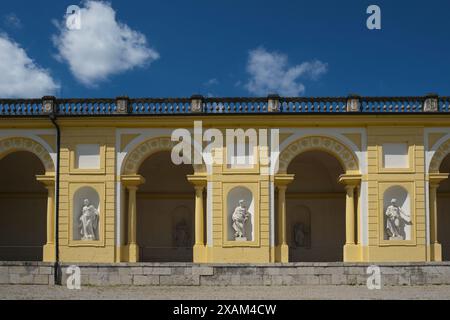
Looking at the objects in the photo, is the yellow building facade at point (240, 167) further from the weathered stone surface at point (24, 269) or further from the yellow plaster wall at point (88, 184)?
the weathered stone surface at point (24, 269)

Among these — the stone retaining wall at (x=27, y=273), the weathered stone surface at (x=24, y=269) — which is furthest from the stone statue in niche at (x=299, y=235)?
the weathered stone surface at (x=24, y=269)

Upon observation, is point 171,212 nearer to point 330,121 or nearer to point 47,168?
point 47,168

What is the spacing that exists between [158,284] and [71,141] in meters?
6.71

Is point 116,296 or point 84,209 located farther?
point 84,209

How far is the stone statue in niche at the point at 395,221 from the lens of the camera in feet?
66.4

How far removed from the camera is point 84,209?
2058cm

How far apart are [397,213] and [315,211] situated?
5563 millimetres

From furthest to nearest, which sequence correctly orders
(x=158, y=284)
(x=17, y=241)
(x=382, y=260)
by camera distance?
(x=17, y=241), (x=382, y=260), (x=158, y=284)

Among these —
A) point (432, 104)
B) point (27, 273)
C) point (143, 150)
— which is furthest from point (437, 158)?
point (27, 273)

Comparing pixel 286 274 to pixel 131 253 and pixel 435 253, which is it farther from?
pixel 435 253

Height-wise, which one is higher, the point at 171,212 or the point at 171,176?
the point at 171,176

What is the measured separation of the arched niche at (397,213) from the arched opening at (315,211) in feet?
15.2

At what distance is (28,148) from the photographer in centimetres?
2116

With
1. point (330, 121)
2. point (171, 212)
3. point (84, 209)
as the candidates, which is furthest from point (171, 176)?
point (330, 121)
